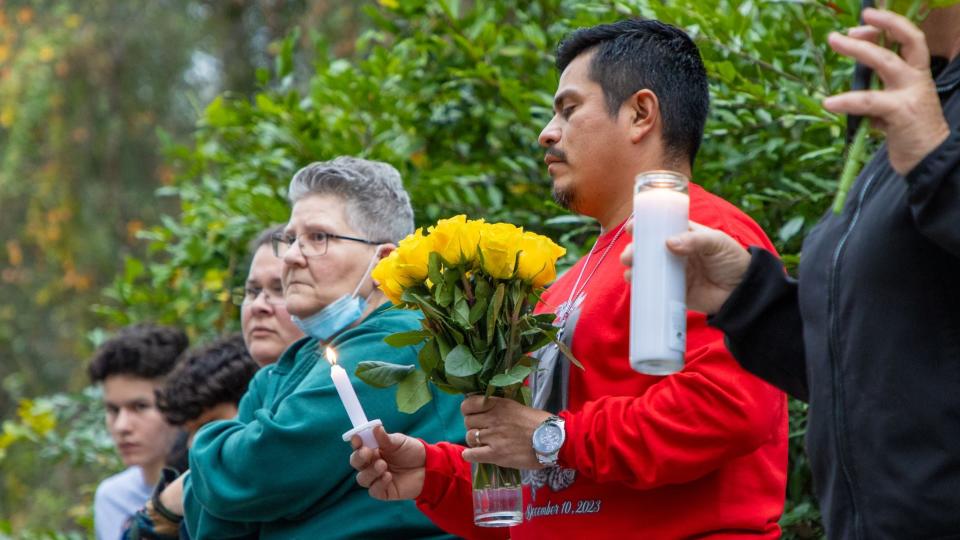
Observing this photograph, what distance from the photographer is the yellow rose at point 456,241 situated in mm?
3121

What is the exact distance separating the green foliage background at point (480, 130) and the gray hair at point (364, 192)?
0.51 meters

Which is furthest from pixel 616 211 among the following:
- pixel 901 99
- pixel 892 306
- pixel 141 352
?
pixel 141 352

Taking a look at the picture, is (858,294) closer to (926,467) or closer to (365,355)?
(926,467)

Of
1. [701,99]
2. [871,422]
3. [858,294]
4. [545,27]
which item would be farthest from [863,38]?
[545,27]

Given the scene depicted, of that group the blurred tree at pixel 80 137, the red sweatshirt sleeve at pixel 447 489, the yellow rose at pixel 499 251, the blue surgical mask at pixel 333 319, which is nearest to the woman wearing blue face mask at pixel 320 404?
the blue surgical mask at pixel 333 319

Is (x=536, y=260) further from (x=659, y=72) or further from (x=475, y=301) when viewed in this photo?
(x=659, y=72)

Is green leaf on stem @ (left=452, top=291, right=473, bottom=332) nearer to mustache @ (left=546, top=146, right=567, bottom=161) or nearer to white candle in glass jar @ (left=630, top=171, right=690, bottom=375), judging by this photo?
mustache @ (left=546, top=146, right=567, bottom=161)

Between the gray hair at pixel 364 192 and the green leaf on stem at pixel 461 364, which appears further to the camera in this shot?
the gray hair at pixel 364 192

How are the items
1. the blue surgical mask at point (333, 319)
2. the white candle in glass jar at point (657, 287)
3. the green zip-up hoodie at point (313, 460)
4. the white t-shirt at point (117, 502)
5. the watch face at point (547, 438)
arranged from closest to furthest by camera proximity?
the white candle in glass jar at point (657, 287)
the watch face at point (547, 438)
the green zip-up hoodie at point (313, 460)
the blue surgical mask at point (333, 319)
the white t-shirt at point (117, 502)

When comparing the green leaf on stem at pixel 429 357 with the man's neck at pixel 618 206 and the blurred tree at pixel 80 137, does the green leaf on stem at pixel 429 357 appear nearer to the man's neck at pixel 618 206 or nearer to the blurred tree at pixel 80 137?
the man's neck at pixel 618 206

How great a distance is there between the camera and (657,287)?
2.39 metres

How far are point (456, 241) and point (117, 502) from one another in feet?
11.2

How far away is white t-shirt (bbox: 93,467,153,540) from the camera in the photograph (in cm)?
589

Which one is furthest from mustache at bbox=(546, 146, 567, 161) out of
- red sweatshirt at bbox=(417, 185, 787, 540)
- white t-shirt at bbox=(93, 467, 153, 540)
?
white t-shirt at bbox=(93, 467, 153, 540)
